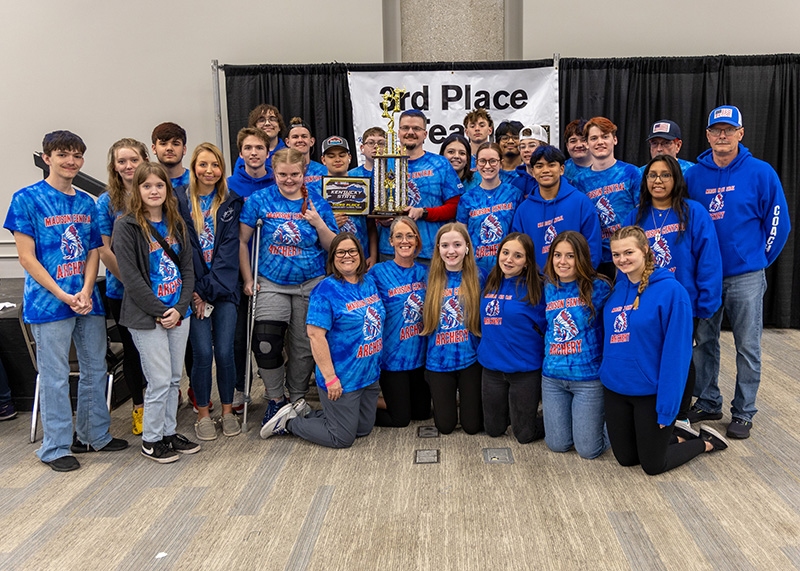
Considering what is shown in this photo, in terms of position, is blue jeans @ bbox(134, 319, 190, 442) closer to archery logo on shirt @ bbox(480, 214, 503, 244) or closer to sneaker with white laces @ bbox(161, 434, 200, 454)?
sneaker with white laces @ bbox(161, 434, 200, 454)

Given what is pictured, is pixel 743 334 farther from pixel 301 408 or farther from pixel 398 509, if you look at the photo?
pixel 301 408

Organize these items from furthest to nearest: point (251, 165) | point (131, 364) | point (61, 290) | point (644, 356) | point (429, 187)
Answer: point (429, 187)
point (251, 165)
point (131, 364)
point (61, 290)
point (644, 356)

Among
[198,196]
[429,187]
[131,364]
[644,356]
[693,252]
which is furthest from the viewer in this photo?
[429,187]

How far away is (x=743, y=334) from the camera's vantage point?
3.23m

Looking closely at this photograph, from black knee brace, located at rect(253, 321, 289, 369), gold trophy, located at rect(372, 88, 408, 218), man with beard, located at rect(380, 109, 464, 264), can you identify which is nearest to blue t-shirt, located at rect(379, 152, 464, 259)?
man with beard, located at rect(380, 109, 464, 264)

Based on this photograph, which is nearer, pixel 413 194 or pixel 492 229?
pixel 492 229

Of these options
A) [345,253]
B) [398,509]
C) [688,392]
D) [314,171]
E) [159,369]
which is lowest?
[398,509]

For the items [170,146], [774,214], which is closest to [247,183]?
[170,146]

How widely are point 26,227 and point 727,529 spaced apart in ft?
10.8

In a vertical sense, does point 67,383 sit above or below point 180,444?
above

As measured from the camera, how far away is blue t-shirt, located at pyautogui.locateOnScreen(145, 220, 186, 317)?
9.80 ft

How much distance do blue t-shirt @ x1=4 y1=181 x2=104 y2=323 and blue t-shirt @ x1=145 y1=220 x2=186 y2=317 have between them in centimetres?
39

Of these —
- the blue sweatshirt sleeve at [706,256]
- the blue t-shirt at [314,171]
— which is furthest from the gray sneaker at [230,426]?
the blue sweatshirt sleeve at [706,256]

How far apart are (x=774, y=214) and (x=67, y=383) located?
12.0 ft
